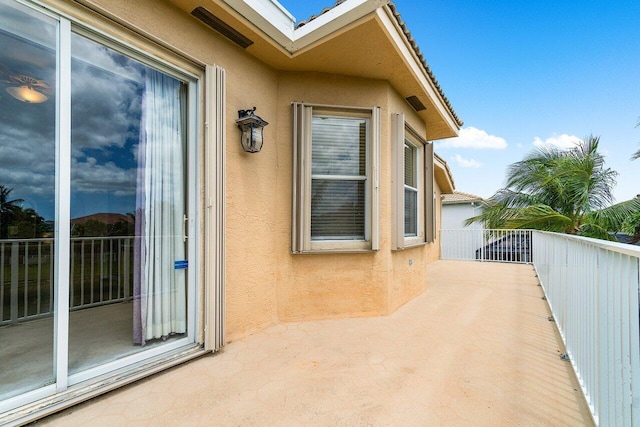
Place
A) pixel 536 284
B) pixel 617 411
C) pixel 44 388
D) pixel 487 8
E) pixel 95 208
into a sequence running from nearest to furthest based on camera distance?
pixel 617 411, pixel 44 388, pixel 95 208, pixel 536 284, pixel 487 8

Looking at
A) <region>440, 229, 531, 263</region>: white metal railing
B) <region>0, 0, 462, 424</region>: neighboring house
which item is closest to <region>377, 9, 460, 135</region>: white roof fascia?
<region>0, 0, 462, 424</region>: neighboring house

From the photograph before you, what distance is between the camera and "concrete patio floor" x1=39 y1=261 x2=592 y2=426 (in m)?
1.97

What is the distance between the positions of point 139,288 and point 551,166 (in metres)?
12.7

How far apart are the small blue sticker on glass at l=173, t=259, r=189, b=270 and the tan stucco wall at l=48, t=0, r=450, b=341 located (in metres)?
0.23

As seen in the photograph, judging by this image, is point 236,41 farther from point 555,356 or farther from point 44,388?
point 555,356

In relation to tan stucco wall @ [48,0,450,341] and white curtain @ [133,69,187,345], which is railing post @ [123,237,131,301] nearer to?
white curtain @ [133,69,187,345]

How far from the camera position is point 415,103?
4.89 m

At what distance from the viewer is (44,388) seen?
2051mm

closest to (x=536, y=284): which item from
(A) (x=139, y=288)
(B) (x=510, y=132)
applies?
(A) (x=139, y=288)

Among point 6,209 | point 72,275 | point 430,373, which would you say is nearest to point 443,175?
point 430,373

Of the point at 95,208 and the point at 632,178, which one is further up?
the point at 632,178

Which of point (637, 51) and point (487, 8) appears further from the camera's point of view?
point (637, 51)

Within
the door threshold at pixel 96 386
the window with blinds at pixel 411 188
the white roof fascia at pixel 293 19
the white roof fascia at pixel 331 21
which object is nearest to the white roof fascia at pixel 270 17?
the white roof fascia at pixel 293 19

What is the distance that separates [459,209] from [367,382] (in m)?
14.6
